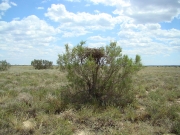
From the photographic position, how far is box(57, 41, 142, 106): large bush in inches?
294

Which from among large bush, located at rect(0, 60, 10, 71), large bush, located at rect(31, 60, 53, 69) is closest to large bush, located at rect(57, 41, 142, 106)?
large bush, located at rect(0, 60, 10, 71)

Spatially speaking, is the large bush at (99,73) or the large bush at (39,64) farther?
the large bush at (39,64)

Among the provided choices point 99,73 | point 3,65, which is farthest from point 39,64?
point 99,73

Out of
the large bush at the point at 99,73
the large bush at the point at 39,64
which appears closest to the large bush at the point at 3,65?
the large bush at the point at 39,64

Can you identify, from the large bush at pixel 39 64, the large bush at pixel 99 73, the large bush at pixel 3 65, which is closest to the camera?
the large bush at pixel 99 73

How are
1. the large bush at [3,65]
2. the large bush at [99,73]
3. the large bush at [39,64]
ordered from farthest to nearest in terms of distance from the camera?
1. the large bush at [39,64]
2. the large bush at [3,65]
3. the large bush at [99,73]

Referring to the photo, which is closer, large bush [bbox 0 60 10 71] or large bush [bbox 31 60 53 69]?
large bush [bbox 0 60 10 71]

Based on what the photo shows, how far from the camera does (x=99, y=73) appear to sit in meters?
7.82

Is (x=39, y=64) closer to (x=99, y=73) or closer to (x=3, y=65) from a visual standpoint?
(x=3, y=65)

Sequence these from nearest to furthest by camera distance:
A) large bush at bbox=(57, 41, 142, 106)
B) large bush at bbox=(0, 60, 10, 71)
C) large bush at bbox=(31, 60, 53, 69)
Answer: large bush at bbox=(57, 41, 142, 106), large bush at bbox=(0, 60, 10, 71), large bush at bbox=(31, 60, 53, 69)

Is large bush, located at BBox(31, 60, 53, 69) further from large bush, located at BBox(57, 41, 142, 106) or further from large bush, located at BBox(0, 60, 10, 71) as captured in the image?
large bush, located at BBox(57, 41, 142, 106)

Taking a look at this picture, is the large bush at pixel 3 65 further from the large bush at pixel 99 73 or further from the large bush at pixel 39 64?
the large bush at pixel 99 73

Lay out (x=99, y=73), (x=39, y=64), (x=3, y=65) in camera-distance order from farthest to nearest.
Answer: (x=39, y=64) < (x=3, y=65) < (x=99, y=73)

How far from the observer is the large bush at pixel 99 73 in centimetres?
746
